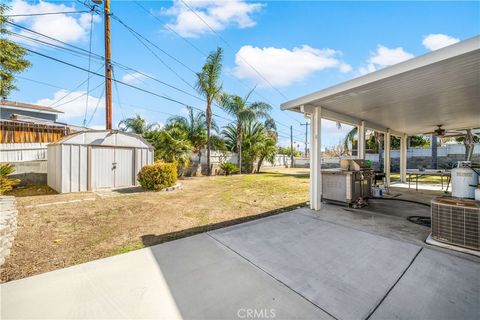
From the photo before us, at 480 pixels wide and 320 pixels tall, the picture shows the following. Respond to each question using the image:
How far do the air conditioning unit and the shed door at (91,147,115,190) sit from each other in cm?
1046

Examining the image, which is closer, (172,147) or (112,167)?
(112,167)

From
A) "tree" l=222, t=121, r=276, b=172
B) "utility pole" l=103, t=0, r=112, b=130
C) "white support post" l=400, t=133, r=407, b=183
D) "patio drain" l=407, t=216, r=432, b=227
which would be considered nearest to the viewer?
"patio drain" l=407, t=216, r=432, b=227

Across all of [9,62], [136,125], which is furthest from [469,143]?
[136,125]

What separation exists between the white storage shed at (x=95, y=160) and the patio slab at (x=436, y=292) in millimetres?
9886

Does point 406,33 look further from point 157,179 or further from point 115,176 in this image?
point 115,176

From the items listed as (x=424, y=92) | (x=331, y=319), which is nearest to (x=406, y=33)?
(x=424, y=92)

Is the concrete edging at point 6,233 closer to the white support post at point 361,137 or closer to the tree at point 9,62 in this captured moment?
the tree at point 9,62

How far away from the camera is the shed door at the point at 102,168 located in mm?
8516

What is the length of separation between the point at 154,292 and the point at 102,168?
844 cm

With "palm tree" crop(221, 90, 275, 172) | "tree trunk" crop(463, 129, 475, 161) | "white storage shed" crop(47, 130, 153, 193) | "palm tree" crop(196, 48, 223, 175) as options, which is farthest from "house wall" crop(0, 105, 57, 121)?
"tree trunk" crop(463, 129, 475, 161)

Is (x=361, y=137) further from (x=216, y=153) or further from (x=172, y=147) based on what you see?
(x=216, y=153)

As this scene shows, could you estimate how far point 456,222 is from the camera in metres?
2.95

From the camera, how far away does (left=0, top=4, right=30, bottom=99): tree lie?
Answer: 23.0 ft

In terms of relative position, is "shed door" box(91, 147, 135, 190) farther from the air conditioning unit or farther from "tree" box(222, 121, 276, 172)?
the air conditioning unit
